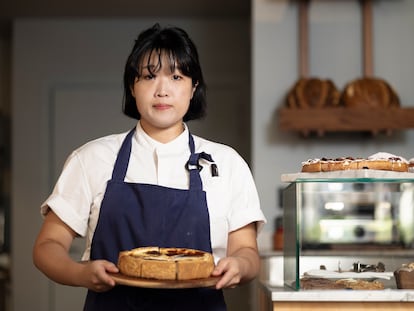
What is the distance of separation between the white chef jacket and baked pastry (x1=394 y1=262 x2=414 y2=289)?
1.15 ft

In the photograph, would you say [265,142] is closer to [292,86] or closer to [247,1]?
[292,86]

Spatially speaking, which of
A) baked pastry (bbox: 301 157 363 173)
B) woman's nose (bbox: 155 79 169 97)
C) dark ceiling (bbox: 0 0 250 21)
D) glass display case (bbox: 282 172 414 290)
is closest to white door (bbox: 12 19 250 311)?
dark ceiling (bbox: 0 0 250 21)

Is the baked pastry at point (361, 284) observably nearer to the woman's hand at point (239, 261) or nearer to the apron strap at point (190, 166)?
the woman's hand at point (239, 261)

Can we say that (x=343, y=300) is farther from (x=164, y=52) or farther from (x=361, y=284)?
(x=164, y=52)

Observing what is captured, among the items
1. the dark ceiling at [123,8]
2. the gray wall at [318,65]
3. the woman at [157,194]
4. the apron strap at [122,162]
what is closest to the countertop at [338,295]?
the woman at [157,194]

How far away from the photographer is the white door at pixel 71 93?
529 centimetres

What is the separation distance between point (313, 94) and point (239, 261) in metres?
2.44

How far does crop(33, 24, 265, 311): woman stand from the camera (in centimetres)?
156

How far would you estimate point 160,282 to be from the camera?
1331 mm

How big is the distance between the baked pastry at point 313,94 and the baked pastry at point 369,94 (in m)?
0.06

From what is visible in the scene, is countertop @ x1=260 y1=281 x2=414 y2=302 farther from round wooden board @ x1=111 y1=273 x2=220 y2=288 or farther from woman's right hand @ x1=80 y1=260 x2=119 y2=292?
woman's right hand @ x1=80 y1=260 x2=119 y2=292

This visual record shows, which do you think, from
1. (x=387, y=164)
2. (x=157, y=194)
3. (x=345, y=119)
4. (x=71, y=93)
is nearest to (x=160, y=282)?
(x=157, y=194)

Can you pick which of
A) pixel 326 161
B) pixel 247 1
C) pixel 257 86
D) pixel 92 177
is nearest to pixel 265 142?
pixel 257 86

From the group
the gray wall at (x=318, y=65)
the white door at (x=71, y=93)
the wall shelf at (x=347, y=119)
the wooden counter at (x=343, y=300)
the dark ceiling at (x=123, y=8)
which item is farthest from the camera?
the white door at (x=71, y=93)
